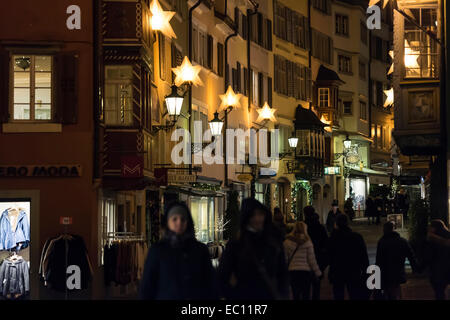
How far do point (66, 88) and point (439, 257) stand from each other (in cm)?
912

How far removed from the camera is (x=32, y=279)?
23.6 metres

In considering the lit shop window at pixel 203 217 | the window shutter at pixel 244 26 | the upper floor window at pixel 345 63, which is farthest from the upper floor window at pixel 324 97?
the lit shop window at pixel 203 217

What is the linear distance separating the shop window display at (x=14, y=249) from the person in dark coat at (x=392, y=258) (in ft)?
27.1

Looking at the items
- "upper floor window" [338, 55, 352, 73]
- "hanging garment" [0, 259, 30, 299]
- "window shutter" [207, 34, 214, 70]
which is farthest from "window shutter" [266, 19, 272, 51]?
"hanging garment" [0, 259, 30, 299]

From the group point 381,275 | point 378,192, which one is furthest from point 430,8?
point 378,192

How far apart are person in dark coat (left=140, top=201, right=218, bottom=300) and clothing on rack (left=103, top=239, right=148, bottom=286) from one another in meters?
14.1

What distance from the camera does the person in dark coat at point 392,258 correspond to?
18.0 metres

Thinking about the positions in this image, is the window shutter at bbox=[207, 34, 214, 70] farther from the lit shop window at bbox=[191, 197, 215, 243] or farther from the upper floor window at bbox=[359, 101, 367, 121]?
the upper floor window at bbox=[359, 101, 367, 121]

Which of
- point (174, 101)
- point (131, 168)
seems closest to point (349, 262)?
point (131, 168)

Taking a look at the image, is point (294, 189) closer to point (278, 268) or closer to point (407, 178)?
point (407, 178)

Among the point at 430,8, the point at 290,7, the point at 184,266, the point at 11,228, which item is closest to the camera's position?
the point at 184,266

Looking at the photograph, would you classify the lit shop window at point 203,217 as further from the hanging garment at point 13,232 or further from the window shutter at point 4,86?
the window shutter at point 4,86

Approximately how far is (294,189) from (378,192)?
610 inches

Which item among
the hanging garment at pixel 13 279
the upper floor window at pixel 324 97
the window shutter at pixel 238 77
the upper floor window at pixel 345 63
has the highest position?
the upper floor window at pixel 345 63
